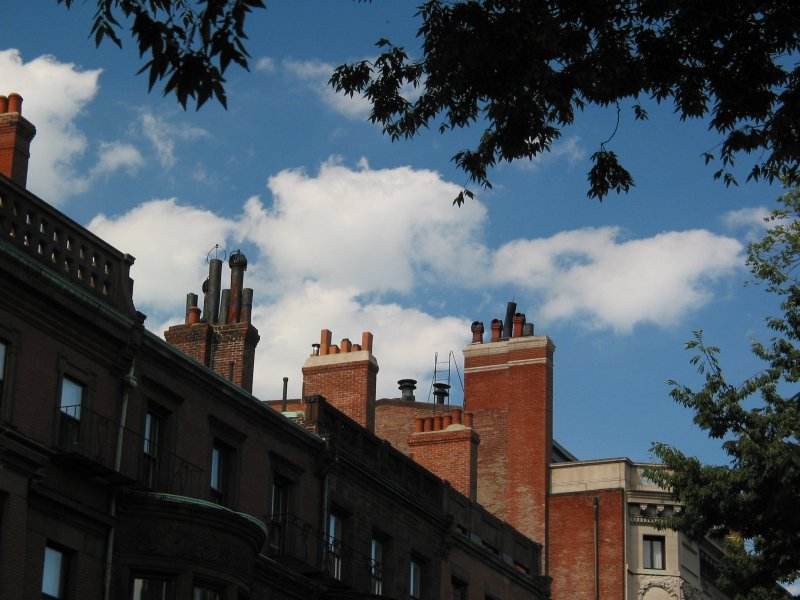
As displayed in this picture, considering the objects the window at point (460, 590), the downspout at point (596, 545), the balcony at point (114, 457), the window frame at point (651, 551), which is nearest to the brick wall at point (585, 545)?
the downspout at point (596, 545)

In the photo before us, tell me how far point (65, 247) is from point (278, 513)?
32.1ft

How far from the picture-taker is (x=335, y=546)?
3947 cm

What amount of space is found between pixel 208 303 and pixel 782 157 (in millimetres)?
26968

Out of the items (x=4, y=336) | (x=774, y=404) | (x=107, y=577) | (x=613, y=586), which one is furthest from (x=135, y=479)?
(x=613, y=586)

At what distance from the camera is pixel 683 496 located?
39719mm

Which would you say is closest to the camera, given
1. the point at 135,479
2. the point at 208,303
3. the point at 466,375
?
the point at 135,479

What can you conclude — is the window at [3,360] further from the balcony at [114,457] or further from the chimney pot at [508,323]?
the chimney pot at [508,323]

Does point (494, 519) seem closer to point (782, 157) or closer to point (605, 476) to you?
point (605, 476)

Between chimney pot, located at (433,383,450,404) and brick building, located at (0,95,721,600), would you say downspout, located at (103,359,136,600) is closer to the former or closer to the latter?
brick building, located at (0,95,721,600)

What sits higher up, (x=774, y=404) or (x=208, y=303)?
(x=208, y=303)

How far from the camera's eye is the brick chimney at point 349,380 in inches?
1802

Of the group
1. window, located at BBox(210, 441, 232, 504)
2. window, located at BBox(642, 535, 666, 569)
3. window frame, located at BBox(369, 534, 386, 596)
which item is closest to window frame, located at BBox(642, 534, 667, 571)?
window, located at BBox(642, 535, 666, 569)

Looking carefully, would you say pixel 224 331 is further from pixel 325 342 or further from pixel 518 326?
pixel 518 326

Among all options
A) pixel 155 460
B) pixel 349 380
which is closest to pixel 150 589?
pixel 155 460
